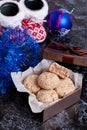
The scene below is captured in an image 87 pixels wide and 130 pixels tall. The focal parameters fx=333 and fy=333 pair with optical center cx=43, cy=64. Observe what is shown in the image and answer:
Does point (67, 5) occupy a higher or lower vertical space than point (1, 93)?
higher

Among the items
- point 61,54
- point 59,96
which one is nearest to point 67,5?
point 61,54

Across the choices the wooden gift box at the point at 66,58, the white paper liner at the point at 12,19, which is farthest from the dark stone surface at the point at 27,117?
the white paper liner at the point at 12,19

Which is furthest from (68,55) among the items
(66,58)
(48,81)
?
(48,81)

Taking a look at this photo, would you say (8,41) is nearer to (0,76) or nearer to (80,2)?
(0,76)


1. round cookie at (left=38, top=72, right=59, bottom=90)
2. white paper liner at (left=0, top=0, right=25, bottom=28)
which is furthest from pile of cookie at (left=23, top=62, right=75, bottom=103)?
white paper liner at (left=0, top=0, right=25, bottom=28)

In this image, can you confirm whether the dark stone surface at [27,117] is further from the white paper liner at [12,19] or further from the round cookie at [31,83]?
the white paper liner at [12,19]

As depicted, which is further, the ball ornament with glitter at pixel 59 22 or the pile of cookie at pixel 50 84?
the ball ornament with glitter at pixel 59 22
